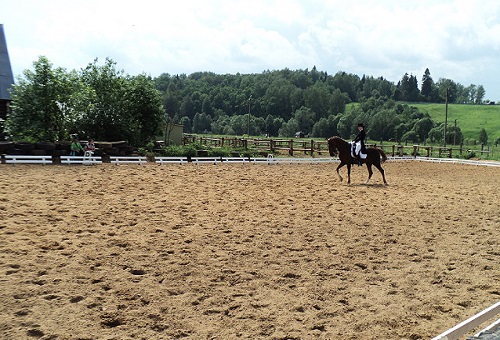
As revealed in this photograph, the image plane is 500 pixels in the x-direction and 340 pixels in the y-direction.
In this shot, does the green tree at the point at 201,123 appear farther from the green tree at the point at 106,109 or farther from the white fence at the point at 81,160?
the white fence at the point at 81,160

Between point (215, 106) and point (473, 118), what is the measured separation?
73.4 metres

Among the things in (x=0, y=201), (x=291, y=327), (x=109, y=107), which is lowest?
(x=291, y=327)

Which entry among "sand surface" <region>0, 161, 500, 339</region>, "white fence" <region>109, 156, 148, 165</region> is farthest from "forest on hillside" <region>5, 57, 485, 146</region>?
"sand surface" <region>0, 161, 500, 339</region>

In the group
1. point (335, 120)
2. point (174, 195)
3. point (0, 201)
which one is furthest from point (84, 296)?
point (335, 120)

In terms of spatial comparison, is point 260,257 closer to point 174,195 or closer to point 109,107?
point 174,195

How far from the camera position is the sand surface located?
15.8ft

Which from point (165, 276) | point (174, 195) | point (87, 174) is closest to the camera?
point (165, 276)

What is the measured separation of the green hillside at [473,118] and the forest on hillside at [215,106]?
8.31m

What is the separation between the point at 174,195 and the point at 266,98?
121510 mm

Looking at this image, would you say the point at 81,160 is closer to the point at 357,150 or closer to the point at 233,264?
the point at 357,150

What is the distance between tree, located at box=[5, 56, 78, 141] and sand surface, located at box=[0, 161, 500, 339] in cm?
1044

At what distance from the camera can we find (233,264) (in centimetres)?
665

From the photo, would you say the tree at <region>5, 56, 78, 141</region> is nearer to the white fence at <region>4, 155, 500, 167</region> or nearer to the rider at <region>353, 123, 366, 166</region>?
the white fence at <region>4, 155, 500, 167</region>

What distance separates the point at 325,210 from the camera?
36.2 ft
